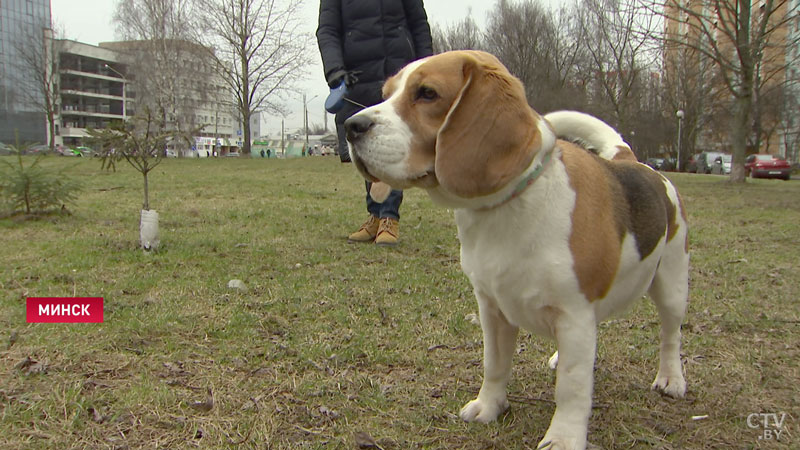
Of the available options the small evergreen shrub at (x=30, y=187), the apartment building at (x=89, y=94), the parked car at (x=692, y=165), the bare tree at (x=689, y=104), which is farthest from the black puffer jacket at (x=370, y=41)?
the apartment building at (x=89, y=94)

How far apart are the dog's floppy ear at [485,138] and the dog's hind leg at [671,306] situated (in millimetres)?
1098

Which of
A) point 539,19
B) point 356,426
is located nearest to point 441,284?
point 356,426

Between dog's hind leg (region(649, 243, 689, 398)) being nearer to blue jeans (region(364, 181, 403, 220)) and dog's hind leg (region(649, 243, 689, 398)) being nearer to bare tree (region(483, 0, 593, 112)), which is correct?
blue jeans (region(364, 181, 403, 220))

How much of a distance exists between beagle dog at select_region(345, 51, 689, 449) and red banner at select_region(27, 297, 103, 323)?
236 cm

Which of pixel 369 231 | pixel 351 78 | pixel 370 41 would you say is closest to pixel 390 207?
pixel 369 231

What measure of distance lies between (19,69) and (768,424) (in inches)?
2700

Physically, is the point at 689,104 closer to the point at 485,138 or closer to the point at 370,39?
the point at 370,39

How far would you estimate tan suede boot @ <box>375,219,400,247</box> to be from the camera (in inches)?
225

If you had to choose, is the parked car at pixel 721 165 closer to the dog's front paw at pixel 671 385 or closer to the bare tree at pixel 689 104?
the bare tree at pixel 689 104

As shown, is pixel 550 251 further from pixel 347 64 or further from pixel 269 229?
pixel 269 229

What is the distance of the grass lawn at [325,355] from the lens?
2.23 meters

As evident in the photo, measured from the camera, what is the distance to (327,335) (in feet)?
10.7

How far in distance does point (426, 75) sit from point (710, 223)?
24.4ft

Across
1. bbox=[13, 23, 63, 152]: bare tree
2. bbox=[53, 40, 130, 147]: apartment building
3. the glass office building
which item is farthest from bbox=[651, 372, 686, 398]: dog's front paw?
bbox=[53, 40, 130, 147]: apartment building
